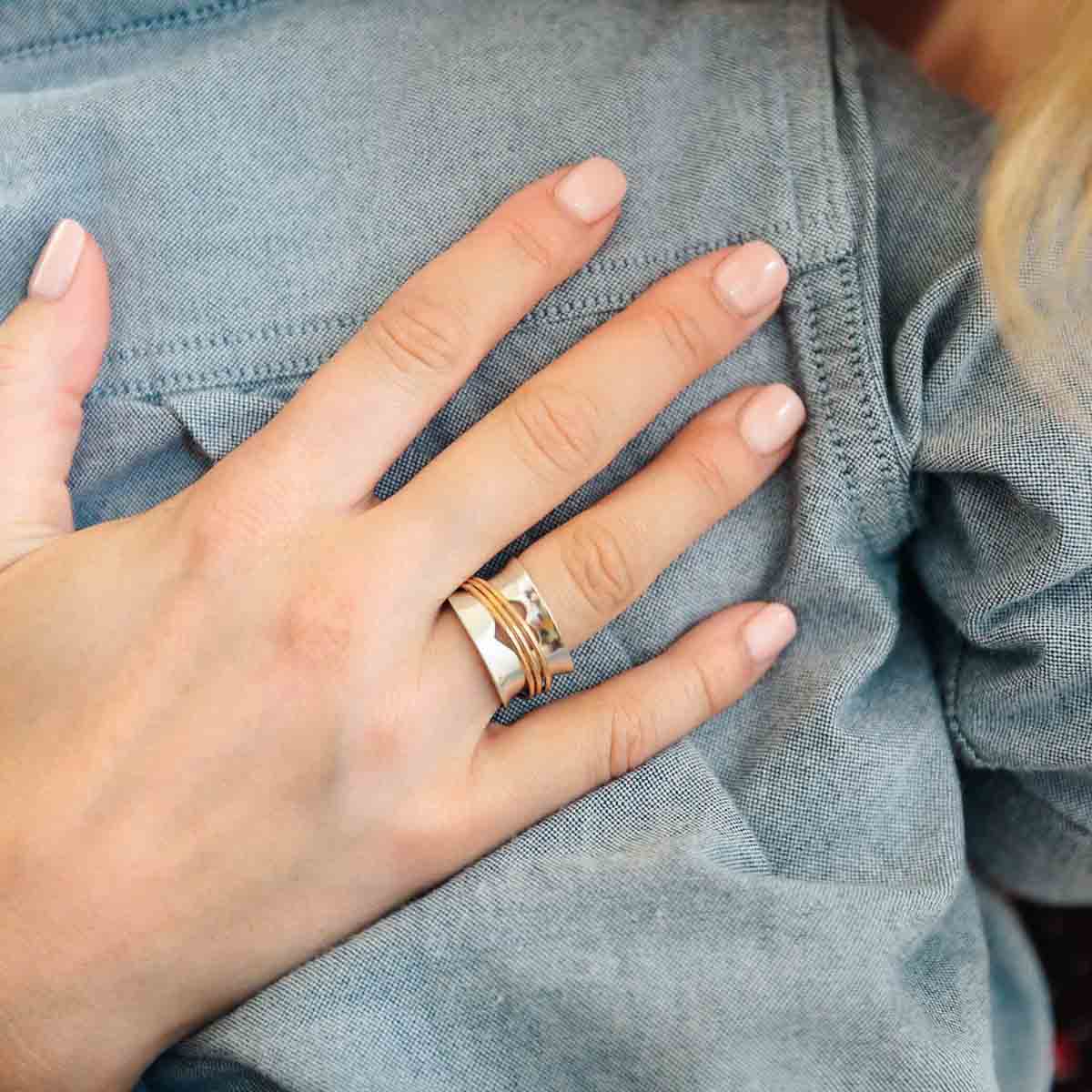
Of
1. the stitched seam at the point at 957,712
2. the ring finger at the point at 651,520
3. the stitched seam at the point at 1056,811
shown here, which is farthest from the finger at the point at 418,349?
the stitched seam at the point at 1056,811

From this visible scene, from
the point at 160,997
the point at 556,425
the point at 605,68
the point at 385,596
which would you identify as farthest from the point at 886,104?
the point at 160,997

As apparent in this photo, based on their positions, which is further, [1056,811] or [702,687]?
[1056,811]

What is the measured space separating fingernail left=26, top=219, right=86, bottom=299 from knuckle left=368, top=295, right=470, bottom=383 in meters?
0.19

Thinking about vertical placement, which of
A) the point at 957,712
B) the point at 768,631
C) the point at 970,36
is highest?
the point at 970,36

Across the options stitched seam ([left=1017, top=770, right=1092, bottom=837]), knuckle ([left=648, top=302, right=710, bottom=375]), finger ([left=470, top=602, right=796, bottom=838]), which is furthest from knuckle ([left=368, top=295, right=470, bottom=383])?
stitched seam ([left=1017, top=770, right=1092, bottom=837])

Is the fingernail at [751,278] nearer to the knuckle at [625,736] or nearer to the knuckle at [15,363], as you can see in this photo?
the knuckle at [625,736]

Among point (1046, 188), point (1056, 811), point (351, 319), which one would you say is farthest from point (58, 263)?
point (1056, 811)

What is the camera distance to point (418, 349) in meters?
0.63

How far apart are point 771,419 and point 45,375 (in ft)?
1.40

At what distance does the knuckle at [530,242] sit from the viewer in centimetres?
63

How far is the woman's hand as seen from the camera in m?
0.60

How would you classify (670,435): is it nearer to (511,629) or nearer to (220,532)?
(511,629)

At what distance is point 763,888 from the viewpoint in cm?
62

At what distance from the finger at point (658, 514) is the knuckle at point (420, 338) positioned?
0.12 meters
